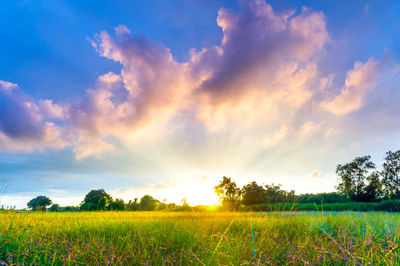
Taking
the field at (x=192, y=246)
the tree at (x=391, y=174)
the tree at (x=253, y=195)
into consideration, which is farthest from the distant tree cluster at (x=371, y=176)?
the field at (x=192, y=246)

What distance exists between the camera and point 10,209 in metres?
4.98

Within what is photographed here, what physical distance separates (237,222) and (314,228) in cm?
172

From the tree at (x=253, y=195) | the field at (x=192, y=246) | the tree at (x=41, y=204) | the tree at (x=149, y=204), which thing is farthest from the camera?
the tree at (x=253, y=195)

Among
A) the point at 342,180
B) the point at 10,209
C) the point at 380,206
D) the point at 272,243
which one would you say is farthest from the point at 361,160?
the point at 10,209

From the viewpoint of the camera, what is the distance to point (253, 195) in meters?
23.7

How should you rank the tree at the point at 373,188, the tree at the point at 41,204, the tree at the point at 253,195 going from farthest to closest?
the tree at the point at 373,188
the tree at the point at 253,195
the tree at the point at 41,204

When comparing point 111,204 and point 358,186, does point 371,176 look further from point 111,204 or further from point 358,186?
point 111,204

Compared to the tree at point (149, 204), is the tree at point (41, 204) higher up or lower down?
higher up

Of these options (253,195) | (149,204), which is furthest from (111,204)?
(253,195)

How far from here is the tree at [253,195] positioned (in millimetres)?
23019

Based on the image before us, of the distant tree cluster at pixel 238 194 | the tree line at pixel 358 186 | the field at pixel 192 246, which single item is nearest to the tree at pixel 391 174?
the tree line at pixel 358 186

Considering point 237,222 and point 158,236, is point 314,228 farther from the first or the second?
point 158,236

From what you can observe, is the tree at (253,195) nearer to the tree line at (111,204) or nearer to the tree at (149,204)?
the tree line at (111,204)

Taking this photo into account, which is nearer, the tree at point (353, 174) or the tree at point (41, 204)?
the tree at point (41, 204)
